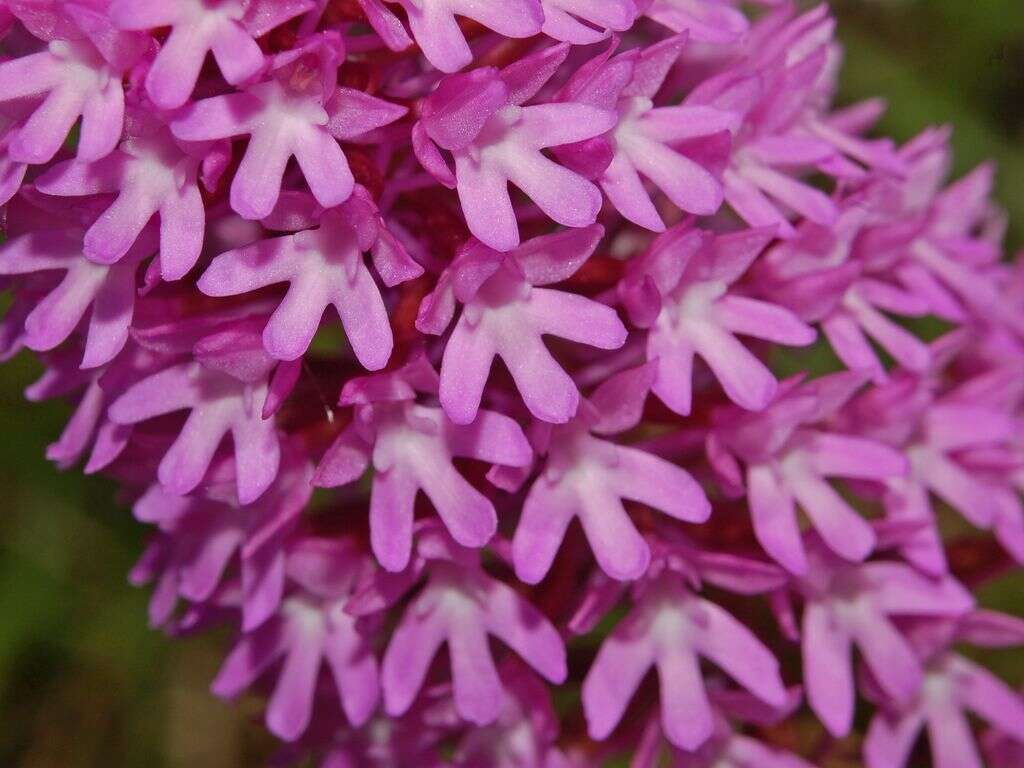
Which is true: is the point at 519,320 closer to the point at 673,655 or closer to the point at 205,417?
the point at 205,417

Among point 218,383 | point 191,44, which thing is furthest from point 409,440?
point 191,44

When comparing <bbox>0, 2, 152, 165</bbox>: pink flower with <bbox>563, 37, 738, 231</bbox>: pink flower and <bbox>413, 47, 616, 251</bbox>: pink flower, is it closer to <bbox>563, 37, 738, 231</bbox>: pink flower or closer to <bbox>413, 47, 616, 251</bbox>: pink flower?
<bbox>413, 47, 616, 251</bbox>: pink flower

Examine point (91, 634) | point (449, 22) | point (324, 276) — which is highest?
point (449, 22)

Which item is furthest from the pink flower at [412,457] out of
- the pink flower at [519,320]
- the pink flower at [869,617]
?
the pink flower at [869,617]

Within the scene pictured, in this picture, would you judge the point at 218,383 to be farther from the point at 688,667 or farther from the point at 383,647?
the point at 688,667

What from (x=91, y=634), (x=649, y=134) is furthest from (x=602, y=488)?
(x=91, y=634)

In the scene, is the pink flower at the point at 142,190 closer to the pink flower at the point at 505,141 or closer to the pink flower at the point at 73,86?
the pink flower at the point at 73,86

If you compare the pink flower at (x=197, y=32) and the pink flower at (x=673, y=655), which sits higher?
the pink flower at (x=197, y=32)

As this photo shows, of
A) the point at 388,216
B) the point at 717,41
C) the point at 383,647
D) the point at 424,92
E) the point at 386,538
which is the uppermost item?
the point at 717,41
